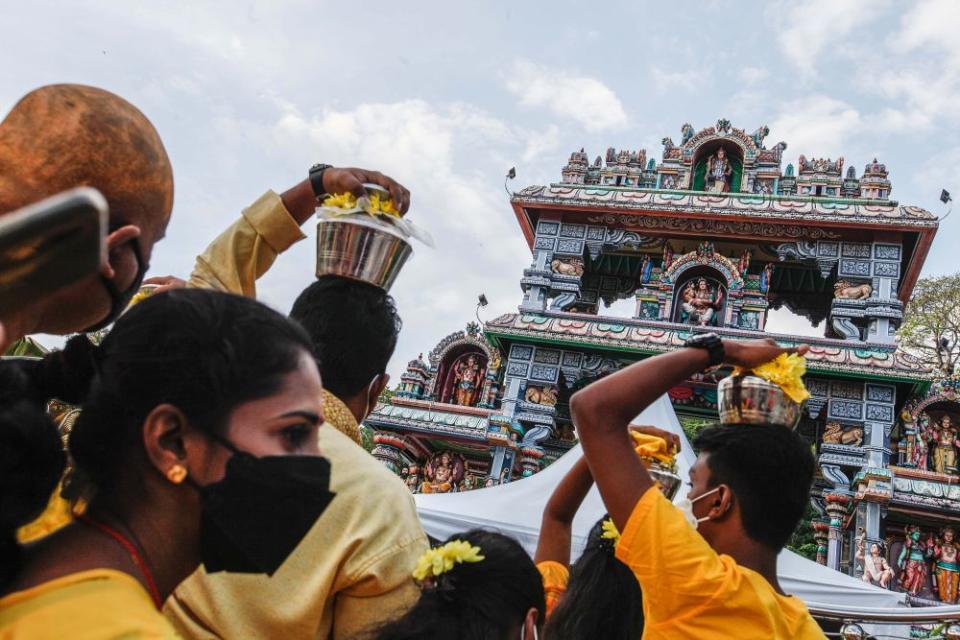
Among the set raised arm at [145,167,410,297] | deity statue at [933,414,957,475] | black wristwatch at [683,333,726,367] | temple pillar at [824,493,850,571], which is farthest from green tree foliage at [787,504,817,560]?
raised arm at [145,167,410,297]

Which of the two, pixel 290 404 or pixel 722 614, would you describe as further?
pixel 722 614

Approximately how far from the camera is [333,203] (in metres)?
2.32

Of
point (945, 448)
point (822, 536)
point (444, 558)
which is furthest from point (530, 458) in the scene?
point (444, 558)

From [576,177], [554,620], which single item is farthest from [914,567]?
[554,620]

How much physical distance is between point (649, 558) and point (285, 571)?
859 millimetres

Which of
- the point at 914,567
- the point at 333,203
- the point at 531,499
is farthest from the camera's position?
the point at 914,567

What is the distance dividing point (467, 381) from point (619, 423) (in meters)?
13.5

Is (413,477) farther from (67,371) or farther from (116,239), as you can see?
(67,371)

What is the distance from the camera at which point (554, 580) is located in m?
2.69

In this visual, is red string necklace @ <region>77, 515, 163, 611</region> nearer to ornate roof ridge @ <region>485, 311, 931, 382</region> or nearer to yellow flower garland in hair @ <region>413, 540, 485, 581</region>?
yellow flower garland in hair @ <region>413, 540, 485, 581</region>

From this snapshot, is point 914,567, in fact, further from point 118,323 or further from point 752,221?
point 118,323

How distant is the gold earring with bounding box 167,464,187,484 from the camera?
1.19 m

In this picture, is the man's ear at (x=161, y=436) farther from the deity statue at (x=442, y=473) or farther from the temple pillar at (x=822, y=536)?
the deity statue at (x=442, y=473)

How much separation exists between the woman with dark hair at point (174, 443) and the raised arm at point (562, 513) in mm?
1571
